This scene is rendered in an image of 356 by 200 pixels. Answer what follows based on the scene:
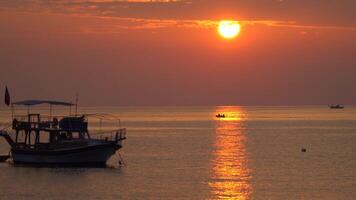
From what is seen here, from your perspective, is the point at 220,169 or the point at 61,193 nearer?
the point at 61,193

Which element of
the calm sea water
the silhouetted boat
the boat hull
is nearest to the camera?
the calm sea water

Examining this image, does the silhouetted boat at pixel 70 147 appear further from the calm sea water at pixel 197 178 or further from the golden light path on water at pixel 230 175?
the golden light path on water at pixel 230 175

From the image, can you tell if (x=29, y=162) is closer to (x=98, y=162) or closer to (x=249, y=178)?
(x=98, y=162)

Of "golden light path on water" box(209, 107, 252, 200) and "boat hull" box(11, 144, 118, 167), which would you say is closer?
"golden light path on water" box(209, 107, 252, 200)

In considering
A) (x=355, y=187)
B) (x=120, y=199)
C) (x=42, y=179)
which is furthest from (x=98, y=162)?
(x=355, y=187)

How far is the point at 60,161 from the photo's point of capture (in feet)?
264

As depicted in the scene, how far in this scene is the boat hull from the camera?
79.6m

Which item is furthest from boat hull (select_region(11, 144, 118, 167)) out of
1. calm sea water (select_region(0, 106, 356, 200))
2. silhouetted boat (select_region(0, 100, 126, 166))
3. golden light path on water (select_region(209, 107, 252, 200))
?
golden light path on water (select_region(209, 107, 252, 200))

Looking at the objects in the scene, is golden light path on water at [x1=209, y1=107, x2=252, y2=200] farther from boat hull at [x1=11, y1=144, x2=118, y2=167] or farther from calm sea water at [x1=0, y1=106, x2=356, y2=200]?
boat hull at [x1=11, y1=144, x2=118, y2=167]

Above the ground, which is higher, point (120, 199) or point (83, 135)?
point (83, 135)

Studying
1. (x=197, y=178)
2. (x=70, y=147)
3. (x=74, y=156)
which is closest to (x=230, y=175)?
Answer: (x=197, y=178)

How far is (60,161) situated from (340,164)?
32943 millimetres

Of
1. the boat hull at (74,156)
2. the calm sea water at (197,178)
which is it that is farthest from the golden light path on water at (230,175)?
the boat hull at (74,156)

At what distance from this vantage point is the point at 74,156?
79688 millimetres
